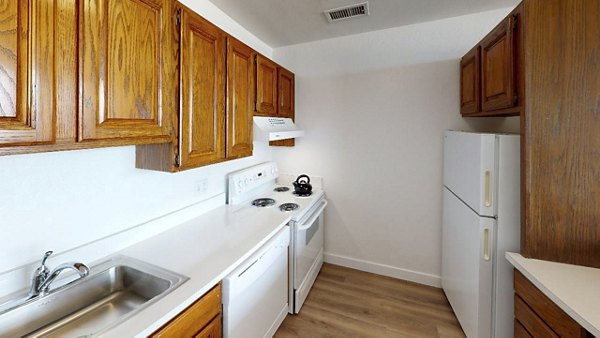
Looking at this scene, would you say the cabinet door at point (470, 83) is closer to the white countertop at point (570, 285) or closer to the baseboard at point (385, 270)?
the white countertop at point (570, 285)

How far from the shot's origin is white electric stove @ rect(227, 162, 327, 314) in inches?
83.3

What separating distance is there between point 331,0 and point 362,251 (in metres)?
2.43

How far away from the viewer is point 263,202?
237cm

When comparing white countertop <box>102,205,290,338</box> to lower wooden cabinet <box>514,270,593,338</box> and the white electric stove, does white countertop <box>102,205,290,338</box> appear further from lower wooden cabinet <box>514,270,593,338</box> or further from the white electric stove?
lower wooden cabinet <box>514,270,593,338</box>

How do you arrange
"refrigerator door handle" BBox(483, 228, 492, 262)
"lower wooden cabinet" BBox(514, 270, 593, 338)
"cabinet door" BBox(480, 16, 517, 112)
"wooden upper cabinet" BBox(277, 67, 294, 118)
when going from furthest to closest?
"wooden upper cabinet" BBox(277, 67, 294, 118) → "refrigerator door handle" BBox(483, 228, 492, 262) → "cabinet door" BBox(480, 16, 517, 112) → "lower wooden cabinet" BBox(514, 270, 593, 338)

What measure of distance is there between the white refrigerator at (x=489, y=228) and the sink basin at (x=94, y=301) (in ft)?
5.76

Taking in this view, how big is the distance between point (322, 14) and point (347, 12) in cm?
22

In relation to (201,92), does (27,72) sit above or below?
below

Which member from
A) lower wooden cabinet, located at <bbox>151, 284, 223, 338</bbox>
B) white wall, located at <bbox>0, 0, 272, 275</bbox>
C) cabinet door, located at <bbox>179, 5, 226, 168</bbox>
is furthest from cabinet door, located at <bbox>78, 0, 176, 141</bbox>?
lower wooden cabinet, located at <bbox>151, 284, 223, 338</bbox>

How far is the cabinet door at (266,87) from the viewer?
220 centimetres

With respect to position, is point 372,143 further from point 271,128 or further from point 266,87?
point 266,87

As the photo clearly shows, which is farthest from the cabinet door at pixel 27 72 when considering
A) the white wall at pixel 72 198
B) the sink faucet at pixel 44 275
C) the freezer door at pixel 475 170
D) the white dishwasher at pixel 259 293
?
the freezer door at pixel 475 170

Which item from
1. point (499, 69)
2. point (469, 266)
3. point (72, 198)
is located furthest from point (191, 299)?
point (499, 69)

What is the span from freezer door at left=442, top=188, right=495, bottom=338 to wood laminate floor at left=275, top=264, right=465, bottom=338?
186 mm
